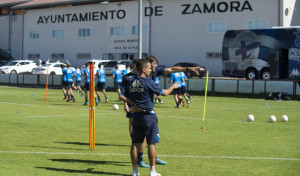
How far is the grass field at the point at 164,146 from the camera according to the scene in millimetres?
8773

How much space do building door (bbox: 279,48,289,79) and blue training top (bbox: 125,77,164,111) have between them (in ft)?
94.0

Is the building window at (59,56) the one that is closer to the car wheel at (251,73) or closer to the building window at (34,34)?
Answer: the building window at (34,34)

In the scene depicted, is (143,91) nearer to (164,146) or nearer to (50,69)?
(164,146)

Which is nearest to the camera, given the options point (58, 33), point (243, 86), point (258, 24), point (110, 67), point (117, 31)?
point (243, 86)

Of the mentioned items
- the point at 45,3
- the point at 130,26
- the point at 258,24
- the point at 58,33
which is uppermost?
the point at 45,3

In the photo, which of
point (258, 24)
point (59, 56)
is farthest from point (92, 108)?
point (59, 56)

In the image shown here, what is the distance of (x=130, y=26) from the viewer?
5591 cm

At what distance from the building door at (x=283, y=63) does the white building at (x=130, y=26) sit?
9982 mm

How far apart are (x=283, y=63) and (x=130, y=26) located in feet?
77.5

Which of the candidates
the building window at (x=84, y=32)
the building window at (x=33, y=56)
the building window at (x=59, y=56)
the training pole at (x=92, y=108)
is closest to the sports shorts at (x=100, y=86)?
the training pole at (x=92, y=108)

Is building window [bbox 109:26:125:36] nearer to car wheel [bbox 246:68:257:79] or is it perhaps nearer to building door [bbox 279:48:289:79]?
car wheel [bbox 246:68:257:79]

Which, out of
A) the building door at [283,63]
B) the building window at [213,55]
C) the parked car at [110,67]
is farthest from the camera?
the building window at [213,55]

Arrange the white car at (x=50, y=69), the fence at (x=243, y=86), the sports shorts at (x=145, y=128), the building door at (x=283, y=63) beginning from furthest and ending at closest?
the white car at (x=50, y=69), the building door at (x=283, y=63), the fence at (x=243, y=86), the sports shorts at (x=145, y=128)

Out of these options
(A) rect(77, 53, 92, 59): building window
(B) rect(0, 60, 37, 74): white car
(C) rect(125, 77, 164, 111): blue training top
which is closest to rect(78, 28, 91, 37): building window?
(A) rect(77, 53, 92, 59): building window
